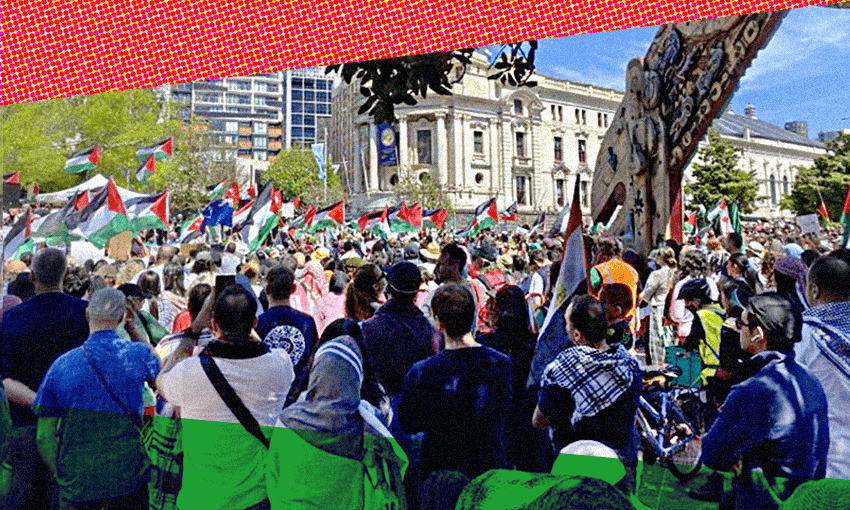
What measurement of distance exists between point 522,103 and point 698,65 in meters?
22.5

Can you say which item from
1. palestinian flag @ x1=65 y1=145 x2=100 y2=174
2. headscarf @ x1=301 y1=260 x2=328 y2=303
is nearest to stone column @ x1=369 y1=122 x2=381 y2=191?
palestinian flag @ x1=65 y1=145 x2=100 y2=174

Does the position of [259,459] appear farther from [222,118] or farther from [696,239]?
[222,118]

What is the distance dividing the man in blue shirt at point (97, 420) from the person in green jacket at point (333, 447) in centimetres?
74

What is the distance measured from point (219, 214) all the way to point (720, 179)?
94.1 feet

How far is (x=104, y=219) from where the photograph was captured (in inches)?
362

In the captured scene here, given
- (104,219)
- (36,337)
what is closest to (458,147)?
(104,219)

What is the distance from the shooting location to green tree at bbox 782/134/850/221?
16.9 m

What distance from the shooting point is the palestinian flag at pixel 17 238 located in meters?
8.36

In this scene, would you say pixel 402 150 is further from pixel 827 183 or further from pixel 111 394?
pixel 111 394

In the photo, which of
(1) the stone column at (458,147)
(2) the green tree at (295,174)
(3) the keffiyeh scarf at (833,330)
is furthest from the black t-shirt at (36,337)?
(2) the green tree at (295,174)

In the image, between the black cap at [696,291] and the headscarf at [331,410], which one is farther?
the black cap at [696,291]

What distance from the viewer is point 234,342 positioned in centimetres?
292

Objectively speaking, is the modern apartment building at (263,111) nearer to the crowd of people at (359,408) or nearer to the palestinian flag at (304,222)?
the palestinian flag at (304,222)

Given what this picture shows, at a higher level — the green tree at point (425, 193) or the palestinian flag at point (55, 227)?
the green tree at point (425, 193)
